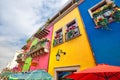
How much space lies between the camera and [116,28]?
19.1ft

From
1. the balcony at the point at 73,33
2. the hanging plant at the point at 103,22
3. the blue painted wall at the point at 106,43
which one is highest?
the balcony at the point at 73,33

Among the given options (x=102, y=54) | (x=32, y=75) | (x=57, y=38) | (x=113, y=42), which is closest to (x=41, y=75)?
(x=32, y=75)

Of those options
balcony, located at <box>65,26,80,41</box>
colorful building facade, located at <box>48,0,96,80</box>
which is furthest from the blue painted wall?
balcony, located at <box>65,26,80,41</box>

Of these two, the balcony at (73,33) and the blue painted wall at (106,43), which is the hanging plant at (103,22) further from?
the balcony at (73,33)

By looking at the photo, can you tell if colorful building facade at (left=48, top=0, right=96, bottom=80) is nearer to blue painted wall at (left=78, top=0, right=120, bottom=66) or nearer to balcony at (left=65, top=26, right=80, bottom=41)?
balcony at (left=65, top=26, right=80, bottom=41)

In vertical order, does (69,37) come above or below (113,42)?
above

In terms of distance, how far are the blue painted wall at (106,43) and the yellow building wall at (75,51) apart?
0.40 metres

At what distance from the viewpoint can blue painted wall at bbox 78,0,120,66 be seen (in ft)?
18.2

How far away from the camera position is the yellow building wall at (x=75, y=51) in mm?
6912

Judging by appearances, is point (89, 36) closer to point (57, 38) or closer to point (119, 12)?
point (119, 12)

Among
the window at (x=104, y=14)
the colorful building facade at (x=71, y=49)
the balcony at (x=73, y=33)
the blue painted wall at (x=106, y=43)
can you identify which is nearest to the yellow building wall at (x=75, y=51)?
the colorful building facade at (x=71, y=49)

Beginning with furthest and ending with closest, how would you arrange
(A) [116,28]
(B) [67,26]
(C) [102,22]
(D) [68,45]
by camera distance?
(B) [67,26]
(D) [68,45]
(C) [102,22]
(A) [116,28]

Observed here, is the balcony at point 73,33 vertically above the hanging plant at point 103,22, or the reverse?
the balcony at point 73,33

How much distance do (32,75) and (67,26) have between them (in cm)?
471
